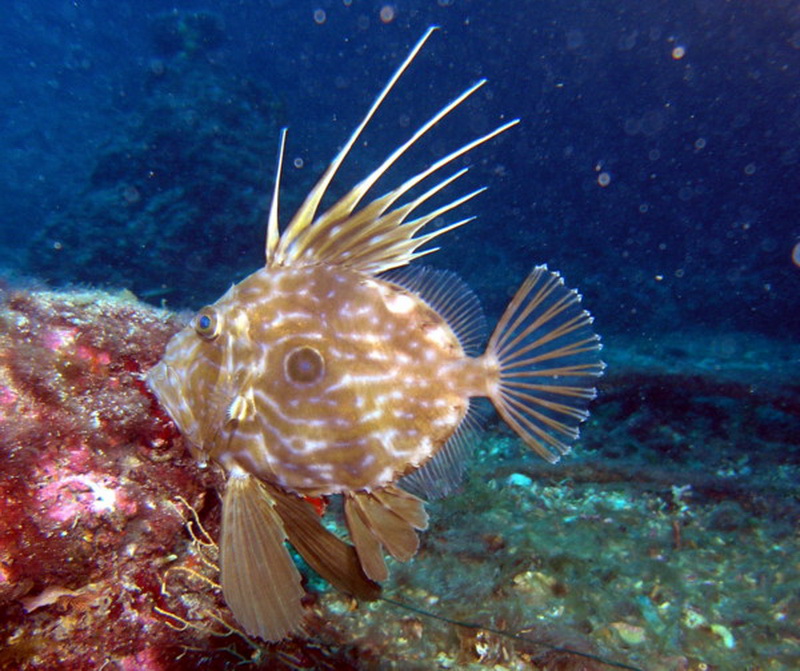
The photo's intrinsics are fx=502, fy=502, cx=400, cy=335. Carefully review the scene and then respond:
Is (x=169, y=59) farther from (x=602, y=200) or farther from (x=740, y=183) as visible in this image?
(x=740, y=183)

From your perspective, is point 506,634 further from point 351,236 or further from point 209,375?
point 351,236

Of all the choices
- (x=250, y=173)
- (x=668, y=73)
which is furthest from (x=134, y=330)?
(x=668, y=73)

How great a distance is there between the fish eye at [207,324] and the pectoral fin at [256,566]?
2.19ft

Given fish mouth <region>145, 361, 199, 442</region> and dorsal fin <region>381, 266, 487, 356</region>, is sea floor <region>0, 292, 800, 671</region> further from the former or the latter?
dorsal fin <region>381, 266, 487, 356</region>

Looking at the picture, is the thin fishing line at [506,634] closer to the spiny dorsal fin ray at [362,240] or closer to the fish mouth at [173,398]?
the fish mouth at [173,398]

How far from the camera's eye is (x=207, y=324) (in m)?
2.37

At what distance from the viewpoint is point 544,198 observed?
24453 millimetres

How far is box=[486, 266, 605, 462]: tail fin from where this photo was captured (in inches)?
93.2

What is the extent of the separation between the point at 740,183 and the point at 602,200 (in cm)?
637

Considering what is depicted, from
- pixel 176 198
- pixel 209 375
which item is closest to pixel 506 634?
pixel 209 375

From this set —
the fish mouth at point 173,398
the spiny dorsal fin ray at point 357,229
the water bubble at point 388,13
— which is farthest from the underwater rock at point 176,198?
the water bubble at point 388,13

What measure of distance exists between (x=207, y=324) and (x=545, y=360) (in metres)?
1.61

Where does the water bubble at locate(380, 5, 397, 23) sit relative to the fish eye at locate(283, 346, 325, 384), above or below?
above

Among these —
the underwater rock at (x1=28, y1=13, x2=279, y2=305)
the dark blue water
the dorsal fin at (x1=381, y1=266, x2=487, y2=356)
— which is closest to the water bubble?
the dark blue water
